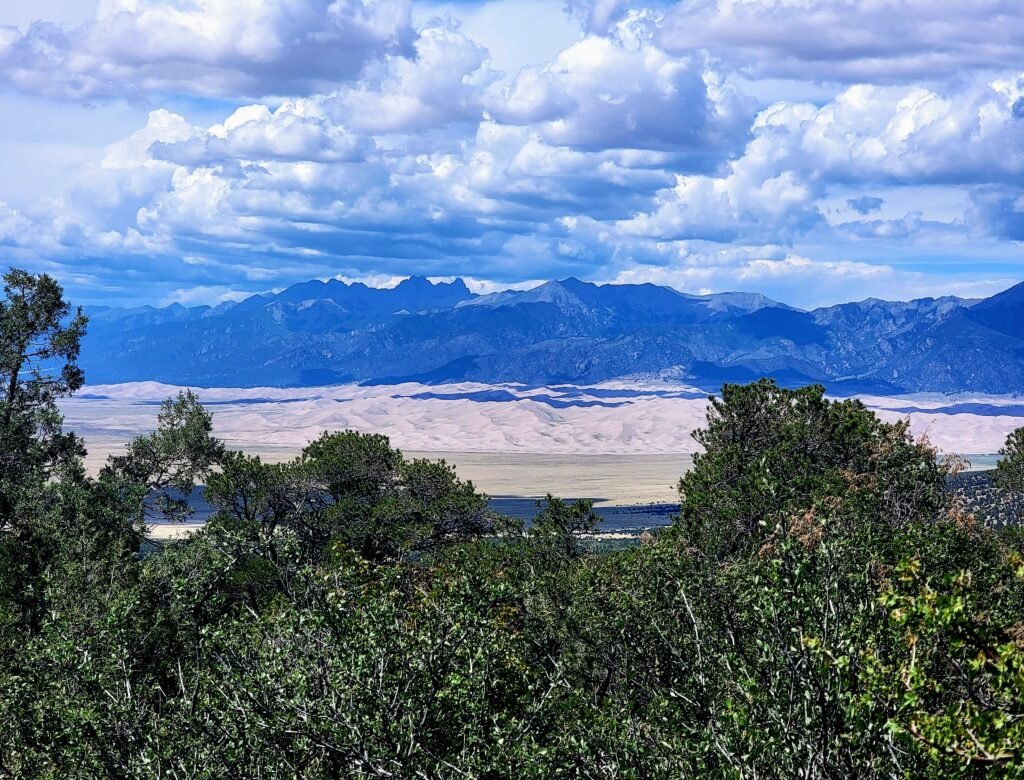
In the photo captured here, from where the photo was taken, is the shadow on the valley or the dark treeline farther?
the shadow on the valley

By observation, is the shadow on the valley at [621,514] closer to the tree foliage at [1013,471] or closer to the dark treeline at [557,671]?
the tree foliage at [1013,471]

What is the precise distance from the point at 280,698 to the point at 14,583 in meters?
27.9

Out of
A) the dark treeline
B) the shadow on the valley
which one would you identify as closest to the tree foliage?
the dark treeline

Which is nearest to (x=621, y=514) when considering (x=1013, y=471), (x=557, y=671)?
(x=1013, y=471)

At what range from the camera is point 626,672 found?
1839cm

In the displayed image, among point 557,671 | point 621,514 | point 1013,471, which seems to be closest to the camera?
point 557,671

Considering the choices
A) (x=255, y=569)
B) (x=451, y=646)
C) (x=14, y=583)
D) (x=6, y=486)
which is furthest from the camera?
(x=255, y=569)

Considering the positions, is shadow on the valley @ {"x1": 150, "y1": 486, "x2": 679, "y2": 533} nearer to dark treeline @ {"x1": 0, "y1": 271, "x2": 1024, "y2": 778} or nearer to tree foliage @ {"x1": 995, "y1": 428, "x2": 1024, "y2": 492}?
tree foliage @ {"x1": 995, "y1": 428, "x2": 1024, "y2": 492}

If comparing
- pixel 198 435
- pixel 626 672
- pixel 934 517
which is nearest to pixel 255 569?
pixel 198 435

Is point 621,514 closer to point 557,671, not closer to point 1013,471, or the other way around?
point 1013,471

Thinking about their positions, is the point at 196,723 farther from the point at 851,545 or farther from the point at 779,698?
the point at 851,545

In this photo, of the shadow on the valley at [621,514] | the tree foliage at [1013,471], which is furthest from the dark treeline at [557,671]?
the shadow on the valley at [621,514]

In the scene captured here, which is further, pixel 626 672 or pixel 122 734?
pixel 626 672

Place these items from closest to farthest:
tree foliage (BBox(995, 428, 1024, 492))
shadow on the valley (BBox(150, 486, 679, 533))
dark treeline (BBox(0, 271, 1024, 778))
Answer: dark treeline (BBox(0, 271, 1024, 778)) → tree foliage (BBox(995, 428, 1024, 492)) → shadow on the valley (BBox(150, 486, 679, 533))
